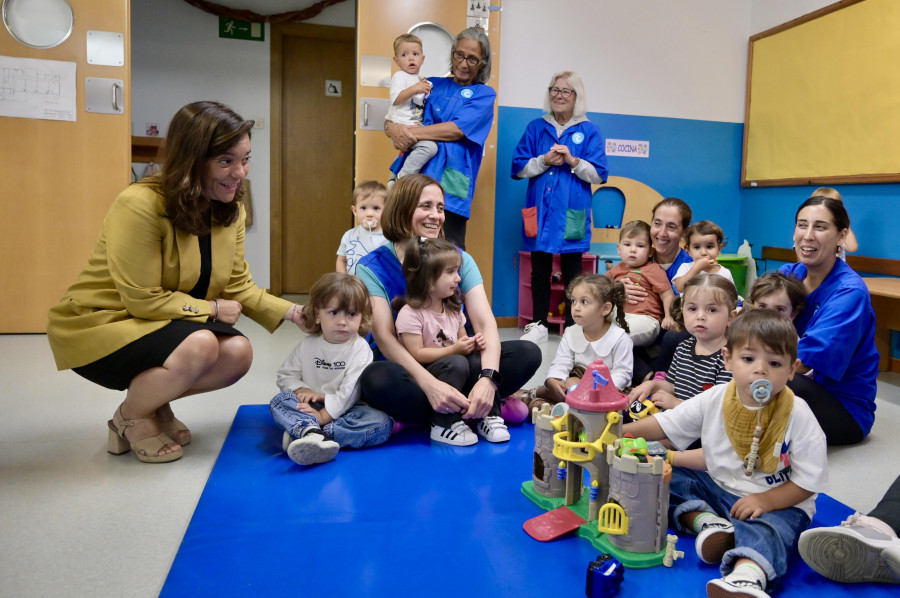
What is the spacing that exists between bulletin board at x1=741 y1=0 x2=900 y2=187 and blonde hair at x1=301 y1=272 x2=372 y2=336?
3.32m

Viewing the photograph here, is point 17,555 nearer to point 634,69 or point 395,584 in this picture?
point 395,584

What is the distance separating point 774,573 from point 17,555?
160 cm

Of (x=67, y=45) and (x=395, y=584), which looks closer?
(x=395, y=584)

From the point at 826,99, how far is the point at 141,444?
14.6 feet

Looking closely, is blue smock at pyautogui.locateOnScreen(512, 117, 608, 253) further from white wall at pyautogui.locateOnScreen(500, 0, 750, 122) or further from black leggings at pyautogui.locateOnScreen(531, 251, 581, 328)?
white wall at pyautogui.locateOnScreen(500, 0, 750, 122)

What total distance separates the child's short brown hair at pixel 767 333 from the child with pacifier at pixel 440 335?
92cm

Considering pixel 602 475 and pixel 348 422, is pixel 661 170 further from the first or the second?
pixel 602 475

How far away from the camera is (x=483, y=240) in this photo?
4.74m

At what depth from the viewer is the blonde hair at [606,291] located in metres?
2.53

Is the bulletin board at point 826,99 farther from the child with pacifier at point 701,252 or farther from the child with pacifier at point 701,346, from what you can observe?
the child with pacifier at point 701,346

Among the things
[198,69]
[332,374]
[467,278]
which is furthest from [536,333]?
[198,69]

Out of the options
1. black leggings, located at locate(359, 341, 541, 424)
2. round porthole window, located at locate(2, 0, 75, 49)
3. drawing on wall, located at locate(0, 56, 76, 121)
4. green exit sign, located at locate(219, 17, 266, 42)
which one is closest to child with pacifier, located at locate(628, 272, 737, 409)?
black leggings, located at locate(359, 341, 541, 424)

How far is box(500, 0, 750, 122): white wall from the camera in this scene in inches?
187

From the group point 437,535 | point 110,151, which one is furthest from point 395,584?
point 110,151
